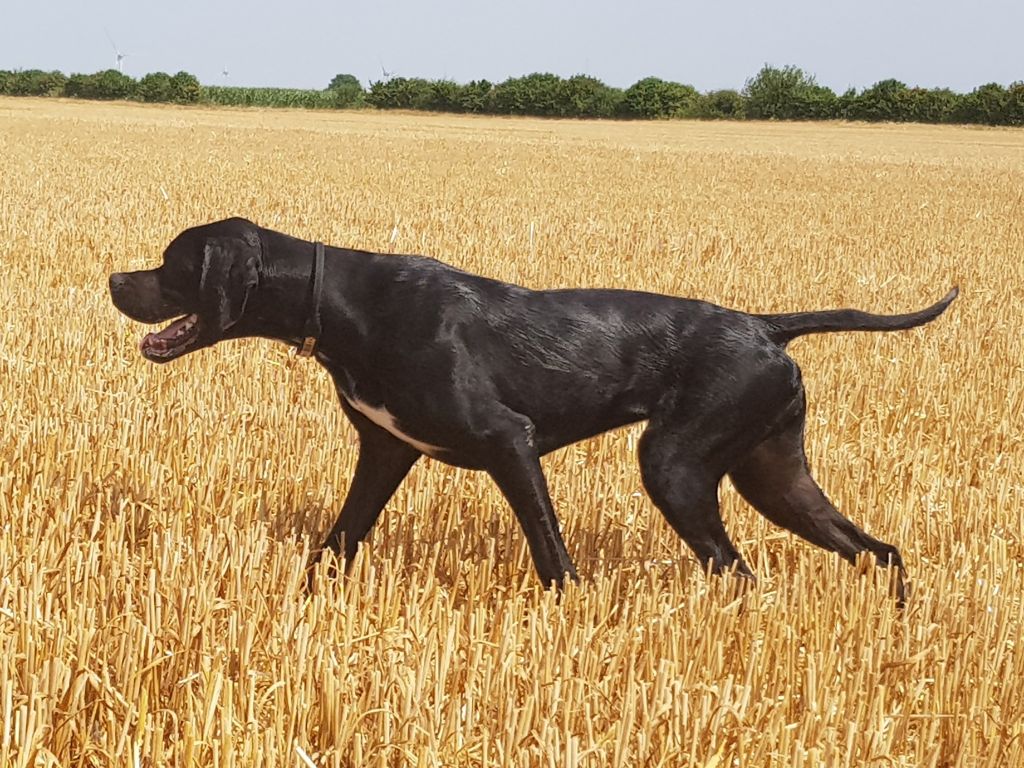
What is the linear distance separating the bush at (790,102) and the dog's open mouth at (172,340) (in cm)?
6350

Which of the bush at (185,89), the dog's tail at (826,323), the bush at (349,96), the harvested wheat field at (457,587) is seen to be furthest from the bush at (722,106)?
the dog's tail at (826,323)

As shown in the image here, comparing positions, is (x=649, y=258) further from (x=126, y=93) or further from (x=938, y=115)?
(x=126, y=93)

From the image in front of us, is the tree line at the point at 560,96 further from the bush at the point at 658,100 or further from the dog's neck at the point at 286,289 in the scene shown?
the dog's neck at the point at 286,289

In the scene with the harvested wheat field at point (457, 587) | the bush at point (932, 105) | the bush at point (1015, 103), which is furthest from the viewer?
the bush at point (932, 105)

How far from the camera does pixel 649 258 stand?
36.7 ft

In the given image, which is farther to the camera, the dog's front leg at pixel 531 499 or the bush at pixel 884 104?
the bush at pixel 884 104

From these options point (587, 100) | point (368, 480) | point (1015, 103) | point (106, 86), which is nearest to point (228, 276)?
point (368, 480)

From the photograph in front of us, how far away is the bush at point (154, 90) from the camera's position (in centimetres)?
6612

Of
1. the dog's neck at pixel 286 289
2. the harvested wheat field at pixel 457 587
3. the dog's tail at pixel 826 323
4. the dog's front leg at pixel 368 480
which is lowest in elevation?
the harvested wheat field at pixel 457 587

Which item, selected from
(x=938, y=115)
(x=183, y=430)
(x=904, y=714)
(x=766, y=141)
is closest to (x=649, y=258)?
(x=183, y=430)

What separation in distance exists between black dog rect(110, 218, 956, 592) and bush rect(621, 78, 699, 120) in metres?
63.0

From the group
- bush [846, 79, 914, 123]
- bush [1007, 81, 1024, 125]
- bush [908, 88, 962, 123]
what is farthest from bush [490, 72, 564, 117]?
bush [1007, 81, 1024, 125]

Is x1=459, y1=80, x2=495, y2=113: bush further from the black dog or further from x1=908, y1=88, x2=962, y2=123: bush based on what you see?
the black dog

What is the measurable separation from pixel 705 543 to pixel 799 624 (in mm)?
349
